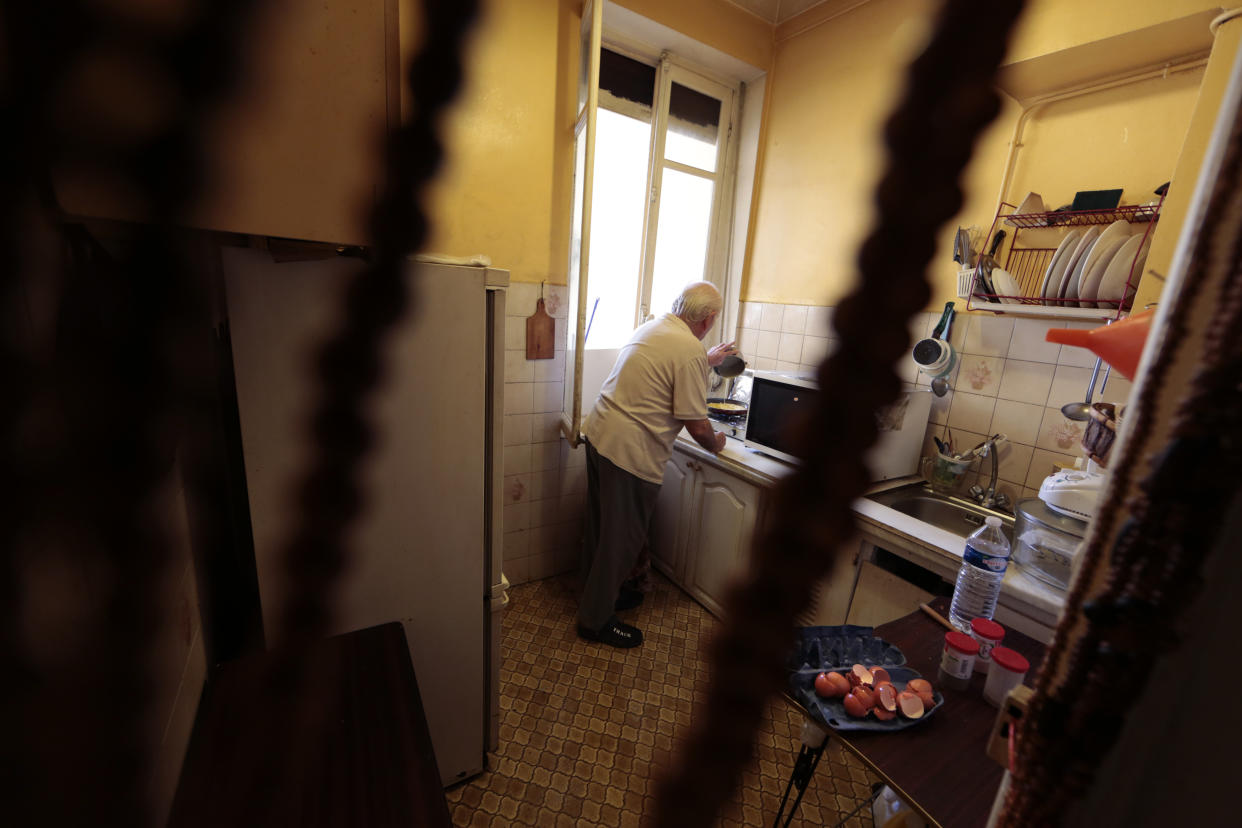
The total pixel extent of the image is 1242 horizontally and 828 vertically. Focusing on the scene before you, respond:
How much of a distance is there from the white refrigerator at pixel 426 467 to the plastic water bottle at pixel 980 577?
1.15 meters

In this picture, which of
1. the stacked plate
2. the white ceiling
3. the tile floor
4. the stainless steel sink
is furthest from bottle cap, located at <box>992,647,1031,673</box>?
the white ceiling

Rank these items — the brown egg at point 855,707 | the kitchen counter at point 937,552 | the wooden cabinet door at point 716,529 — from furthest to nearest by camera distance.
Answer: the wooden cabinet door at point 716,529
the kitchen counter at point 937,552
the brown egg at point 855,707

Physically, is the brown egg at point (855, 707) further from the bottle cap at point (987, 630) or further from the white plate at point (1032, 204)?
the white plate at point (1032, 204)

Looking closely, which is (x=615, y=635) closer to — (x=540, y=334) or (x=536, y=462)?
(x=536, y=462)

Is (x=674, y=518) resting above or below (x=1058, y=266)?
below

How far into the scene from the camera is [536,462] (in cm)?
236

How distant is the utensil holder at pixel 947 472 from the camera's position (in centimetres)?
178

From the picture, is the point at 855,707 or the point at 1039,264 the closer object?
the point at 855,707

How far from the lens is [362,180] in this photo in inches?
16.6

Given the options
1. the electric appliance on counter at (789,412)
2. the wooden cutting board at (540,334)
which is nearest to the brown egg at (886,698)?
the electric appliance on counter at (789,412)

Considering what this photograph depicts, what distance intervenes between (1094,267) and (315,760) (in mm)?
2178

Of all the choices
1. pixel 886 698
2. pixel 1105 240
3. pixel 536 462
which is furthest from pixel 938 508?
pixel 536 462

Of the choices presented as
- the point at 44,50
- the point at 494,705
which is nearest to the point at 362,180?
the point at 44,50

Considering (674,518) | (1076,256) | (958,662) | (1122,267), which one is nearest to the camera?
(958,662)
